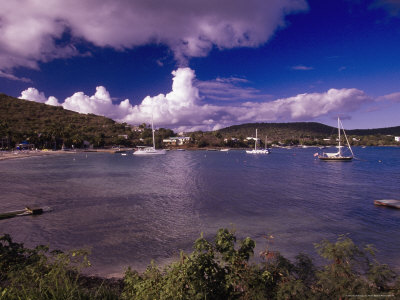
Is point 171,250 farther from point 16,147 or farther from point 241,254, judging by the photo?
point 16,147

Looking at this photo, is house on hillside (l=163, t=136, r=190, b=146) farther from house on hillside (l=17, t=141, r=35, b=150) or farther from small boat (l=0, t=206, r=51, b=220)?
small boat (l=0, t=206, r=51, b=220)

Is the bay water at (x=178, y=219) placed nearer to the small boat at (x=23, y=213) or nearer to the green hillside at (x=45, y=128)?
the small boat at (x=23, y=213)

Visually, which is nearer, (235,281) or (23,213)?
(235,281)

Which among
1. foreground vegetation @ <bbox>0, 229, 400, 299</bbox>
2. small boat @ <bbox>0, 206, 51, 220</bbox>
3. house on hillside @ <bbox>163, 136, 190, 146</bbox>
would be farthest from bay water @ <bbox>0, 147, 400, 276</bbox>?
house on hillside @ <bbox>163, 136, 190, 146</bbox>

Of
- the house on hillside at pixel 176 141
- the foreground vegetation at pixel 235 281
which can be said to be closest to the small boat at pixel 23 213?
the foreground vegetation at pixel 235 281

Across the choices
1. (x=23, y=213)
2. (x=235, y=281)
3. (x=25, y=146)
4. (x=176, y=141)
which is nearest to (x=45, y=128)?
(x=25, y=146)

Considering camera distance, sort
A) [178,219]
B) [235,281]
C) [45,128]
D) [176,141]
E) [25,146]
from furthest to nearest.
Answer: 1. [176,141]
2. [45,128]
3. [25,146]
4. [178,219]
5. [235,281]

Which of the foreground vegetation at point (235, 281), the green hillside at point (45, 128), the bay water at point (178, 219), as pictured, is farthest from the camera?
the green hillside at point (45, 128)

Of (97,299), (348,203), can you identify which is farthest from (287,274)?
(348,203)

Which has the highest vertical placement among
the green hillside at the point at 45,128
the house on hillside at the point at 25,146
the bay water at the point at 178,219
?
the green hillside at the point at 45,128

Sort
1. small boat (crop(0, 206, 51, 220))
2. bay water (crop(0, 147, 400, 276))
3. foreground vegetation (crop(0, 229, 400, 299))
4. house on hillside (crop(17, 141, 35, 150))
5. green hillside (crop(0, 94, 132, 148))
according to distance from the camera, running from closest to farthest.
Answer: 1. foreground vegetation (crop(0, 229, 400, 299))
2. bay water (crop(0, 147, 400, 276))
3. small boat (crop(0, 206, 51, 220))
4. house on hillside (crop(17, 141, 35, 150))
5. green hillside (crop(0, 94, 132, 148))

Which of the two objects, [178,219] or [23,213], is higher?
[23,213]

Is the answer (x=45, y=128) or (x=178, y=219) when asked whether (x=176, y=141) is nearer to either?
(x=45, y=128)

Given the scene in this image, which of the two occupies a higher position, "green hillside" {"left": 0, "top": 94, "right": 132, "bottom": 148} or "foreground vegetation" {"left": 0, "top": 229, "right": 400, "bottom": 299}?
"green hillside" {"left": 0, "top": 94, "right": 132, "bottom": 148}
